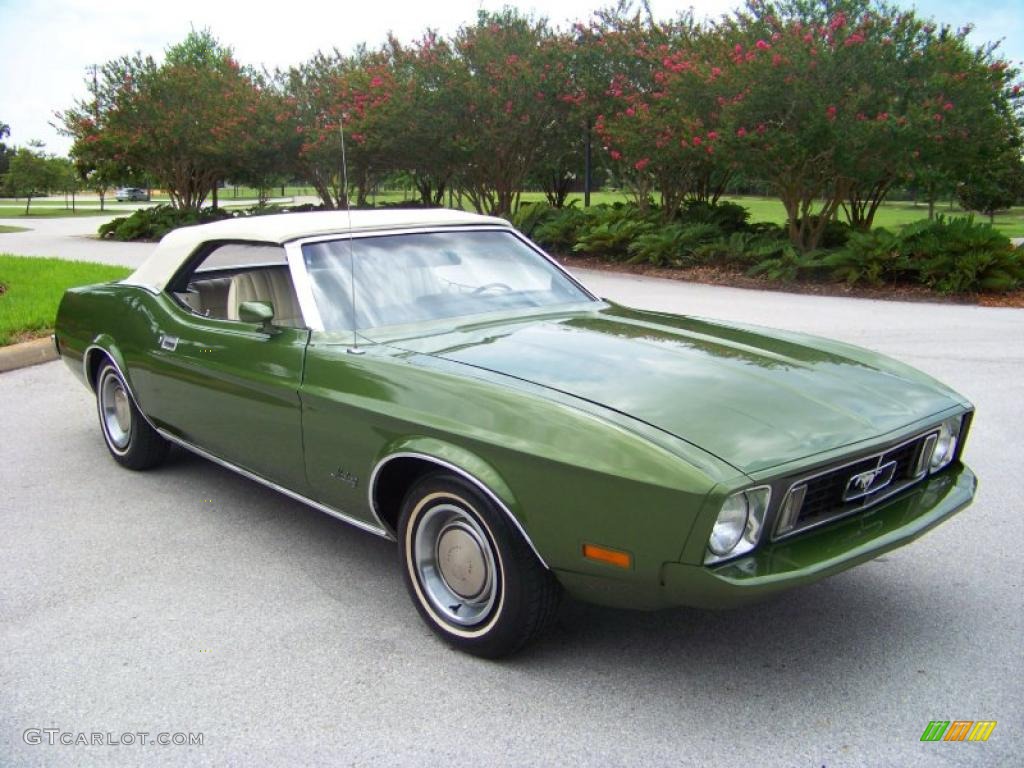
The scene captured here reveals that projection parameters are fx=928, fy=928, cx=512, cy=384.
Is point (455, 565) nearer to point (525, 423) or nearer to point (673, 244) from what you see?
point (525, 423)

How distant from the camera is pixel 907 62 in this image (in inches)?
528

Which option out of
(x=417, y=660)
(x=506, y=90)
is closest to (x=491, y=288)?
(x=417, y=660)

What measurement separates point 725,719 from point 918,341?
7047 millimetres

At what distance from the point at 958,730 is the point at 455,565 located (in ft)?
5.16

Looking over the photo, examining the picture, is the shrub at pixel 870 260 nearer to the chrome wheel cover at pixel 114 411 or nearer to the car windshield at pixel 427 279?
the car windshield at pixel 427 279

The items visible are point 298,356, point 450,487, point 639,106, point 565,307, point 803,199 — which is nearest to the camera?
point 450,487

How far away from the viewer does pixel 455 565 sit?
10.2 ft

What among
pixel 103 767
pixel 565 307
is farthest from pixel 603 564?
pixel 565 307

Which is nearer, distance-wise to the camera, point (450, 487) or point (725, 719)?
point (725, 719)

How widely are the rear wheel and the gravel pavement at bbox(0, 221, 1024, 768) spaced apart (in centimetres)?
50

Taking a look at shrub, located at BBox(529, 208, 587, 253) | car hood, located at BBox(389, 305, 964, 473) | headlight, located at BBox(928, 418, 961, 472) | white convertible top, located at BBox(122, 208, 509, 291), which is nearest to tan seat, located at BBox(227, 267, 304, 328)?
white convertible top, located at BBox(122, 208, 509, 291)

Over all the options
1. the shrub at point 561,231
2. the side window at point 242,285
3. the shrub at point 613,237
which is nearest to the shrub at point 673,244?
the shrub at point 613,237

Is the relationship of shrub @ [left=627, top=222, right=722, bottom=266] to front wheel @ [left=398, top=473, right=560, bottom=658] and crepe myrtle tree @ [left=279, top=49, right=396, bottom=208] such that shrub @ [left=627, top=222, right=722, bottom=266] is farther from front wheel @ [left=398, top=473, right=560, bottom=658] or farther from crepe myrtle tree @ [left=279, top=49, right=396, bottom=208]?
front wheel @ [left=398, top=473, right=560, bottom=658]

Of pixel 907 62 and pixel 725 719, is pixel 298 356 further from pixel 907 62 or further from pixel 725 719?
pixel 907 62
